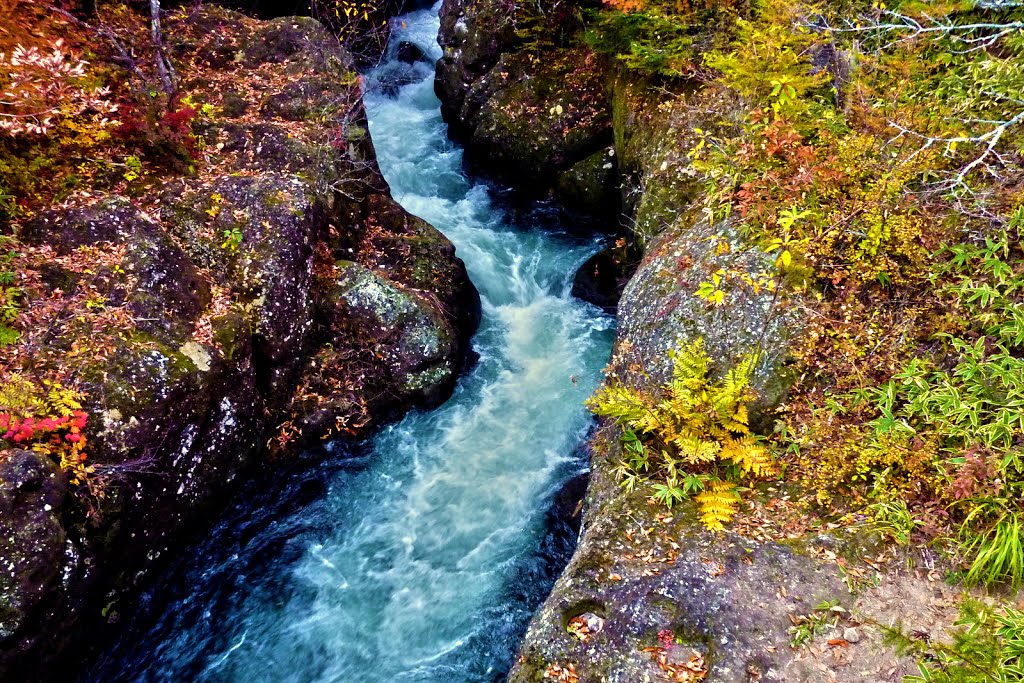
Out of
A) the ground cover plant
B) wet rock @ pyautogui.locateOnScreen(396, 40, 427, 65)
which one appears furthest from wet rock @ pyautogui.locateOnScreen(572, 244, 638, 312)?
wet rock @ pyautogui.locateOnScreen(396, 40, 427, 65)

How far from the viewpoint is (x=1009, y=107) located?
5934mm

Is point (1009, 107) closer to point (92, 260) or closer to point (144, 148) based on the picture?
point (92, 260)

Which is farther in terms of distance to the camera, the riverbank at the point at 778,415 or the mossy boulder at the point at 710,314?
the mossy boulder at the point at 710,314

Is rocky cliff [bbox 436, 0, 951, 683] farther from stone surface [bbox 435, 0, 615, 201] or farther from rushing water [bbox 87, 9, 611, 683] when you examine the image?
stone surface [bbox 435, 0, 615, 201]

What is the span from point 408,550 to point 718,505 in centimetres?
478

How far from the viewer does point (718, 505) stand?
534 centimetres

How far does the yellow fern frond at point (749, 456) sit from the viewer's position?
549cm

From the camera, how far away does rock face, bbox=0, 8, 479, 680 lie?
19.2ft

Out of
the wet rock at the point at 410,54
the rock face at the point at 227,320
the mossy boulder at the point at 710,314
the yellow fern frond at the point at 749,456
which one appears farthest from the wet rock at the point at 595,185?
the wet rock at the point at 410,54

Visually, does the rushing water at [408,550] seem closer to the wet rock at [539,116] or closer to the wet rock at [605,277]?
the wet rock at [605,277]

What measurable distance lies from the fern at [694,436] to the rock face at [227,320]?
444cm

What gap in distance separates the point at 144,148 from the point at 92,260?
268 centimetres

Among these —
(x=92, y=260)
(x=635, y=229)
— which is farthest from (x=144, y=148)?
(x=635, y=229)

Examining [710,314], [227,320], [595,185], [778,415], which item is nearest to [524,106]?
[595,185]
